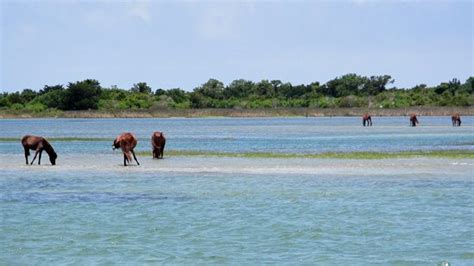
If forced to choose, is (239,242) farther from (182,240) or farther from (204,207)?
(204,207)

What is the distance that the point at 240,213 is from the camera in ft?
63.8

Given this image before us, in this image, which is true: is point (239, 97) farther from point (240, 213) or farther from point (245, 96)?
point (240, 213)

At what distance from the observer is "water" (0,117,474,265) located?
589 inches

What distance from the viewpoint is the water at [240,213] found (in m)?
15.0

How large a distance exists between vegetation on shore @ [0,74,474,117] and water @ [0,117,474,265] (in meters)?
106

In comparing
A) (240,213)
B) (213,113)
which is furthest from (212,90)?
(240,213)

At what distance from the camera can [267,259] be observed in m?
14.4

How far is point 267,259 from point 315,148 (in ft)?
96.9

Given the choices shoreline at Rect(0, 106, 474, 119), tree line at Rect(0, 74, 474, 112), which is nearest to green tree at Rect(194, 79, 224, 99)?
tree line at Rect(0, 74, 474, 112)

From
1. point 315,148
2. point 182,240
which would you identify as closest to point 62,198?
point 182,240

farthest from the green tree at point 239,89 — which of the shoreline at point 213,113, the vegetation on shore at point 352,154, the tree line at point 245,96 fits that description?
the vegetation on shore at point 352,154

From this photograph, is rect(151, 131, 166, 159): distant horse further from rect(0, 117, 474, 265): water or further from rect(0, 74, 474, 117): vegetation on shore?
rect(0, 74, 474, 117): vegetation on shore

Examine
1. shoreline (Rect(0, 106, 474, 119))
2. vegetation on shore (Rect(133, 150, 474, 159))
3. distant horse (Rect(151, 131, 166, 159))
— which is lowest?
shoreline (Rect(0, 106, 474, 119))

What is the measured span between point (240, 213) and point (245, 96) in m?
161
